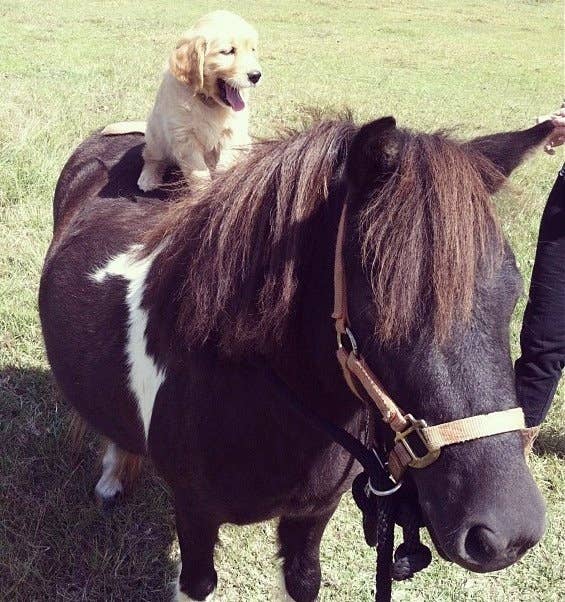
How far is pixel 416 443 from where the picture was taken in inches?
49.9

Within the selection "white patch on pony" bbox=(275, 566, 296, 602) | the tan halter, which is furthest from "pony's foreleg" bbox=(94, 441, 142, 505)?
the tan halter

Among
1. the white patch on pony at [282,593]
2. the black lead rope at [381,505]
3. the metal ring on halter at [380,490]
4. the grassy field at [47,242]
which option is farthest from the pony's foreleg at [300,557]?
the metal ring on halter at [380,490]

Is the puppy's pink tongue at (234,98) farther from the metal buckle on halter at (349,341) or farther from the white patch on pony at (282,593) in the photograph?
the white patch on pony at (282,593)

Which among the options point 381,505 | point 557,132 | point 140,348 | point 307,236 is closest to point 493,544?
point 381,505

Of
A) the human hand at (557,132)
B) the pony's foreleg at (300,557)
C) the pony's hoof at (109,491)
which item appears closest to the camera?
the human hand at (557,132)

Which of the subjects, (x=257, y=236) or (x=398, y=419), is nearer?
(x=398, y=419)

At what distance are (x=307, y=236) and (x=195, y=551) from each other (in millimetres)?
1223

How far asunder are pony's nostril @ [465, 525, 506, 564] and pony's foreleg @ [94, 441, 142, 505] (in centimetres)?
184

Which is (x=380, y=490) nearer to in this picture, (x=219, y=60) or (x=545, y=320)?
(x=545, y=320)

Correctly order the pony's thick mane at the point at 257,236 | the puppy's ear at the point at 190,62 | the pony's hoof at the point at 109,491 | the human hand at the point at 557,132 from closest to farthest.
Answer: the pony's thick mane at the point at 257,236 → the human hand at the point at 557,132 → the puppy's ear at the point at 190,62 → the pony's hoof at the point at 109,491

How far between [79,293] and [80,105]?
18.1 feet

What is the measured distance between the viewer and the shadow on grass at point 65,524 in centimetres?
250

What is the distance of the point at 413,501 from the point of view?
4.75 feet

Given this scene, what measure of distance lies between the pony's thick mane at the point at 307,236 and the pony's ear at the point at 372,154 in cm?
2
